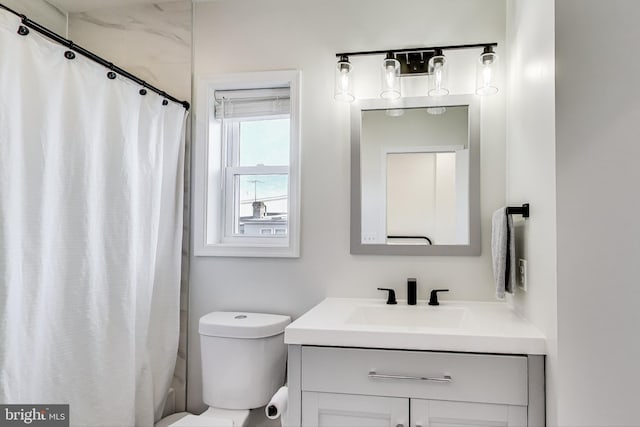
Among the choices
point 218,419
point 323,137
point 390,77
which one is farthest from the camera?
point 323,137

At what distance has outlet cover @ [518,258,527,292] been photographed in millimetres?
1586

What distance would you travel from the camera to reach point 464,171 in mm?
1936

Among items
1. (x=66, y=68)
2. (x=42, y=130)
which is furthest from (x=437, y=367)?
(x=66, y=68)

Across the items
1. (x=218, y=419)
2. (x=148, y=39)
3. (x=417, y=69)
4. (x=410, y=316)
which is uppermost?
(x=148, y=39)

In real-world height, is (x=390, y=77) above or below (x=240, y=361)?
above

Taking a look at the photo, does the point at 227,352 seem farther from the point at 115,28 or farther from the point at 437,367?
the point at 115,28

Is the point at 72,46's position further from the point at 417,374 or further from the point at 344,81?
the point at 417,374

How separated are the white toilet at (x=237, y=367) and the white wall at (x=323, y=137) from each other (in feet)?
0.77

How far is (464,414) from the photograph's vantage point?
4.40 feet

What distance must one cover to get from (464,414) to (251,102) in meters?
1.76

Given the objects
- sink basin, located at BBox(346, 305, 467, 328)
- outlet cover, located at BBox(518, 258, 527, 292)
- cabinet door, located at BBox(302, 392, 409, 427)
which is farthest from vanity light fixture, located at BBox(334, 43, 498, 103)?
cabinet door, located at BBox(302, 392, 409, 427)

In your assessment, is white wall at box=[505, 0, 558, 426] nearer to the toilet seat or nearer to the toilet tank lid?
the toilet tank lid

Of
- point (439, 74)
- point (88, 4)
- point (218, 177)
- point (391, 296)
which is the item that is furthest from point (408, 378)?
point (88, 4)

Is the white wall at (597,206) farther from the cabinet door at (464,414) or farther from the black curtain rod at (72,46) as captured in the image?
the black curtain rod at (72,46)
